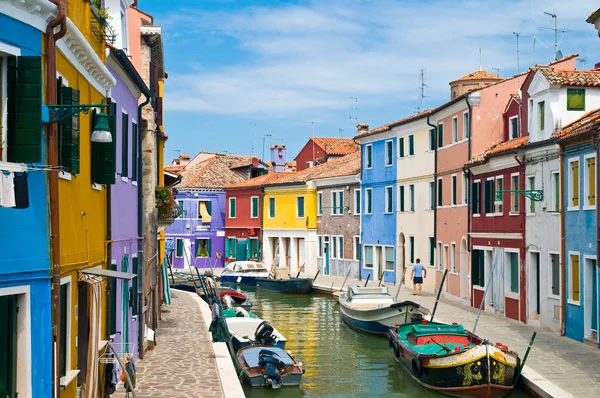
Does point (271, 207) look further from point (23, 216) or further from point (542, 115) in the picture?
point (23, 216)

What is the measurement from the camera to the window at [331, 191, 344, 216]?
47.9 meters

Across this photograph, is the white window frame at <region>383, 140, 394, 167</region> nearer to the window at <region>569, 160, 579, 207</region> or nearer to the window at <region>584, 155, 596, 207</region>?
the window at <region>569, 160, 579, 207</region>

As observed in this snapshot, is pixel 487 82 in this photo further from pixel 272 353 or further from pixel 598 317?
pixel 272 353

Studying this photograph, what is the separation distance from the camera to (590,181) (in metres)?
20.4

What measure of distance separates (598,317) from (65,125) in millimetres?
14449

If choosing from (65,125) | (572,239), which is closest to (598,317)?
(572,239)

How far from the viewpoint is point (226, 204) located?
2388 inches

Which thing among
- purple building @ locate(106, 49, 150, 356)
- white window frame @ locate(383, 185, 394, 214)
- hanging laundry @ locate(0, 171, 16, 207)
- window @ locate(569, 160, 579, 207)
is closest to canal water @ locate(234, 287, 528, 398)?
purple building @ locate(106, 49, 150, 356)

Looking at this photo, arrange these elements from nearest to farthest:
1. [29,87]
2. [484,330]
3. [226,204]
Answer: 1. [29,87]
2. [484,330]
3. [226,204]

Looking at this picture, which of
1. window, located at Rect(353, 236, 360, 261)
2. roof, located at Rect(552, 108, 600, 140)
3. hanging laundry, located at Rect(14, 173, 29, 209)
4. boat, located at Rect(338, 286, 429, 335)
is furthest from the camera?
window, located at Rect(353, 236, 360, 261)

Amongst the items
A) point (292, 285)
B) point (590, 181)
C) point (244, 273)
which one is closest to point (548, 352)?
point (590, 181)

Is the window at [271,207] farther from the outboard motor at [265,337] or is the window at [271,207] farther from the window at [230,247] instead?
the outboard motor at [265,337]

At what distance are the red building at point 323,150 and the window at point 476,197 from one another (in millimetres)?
27957

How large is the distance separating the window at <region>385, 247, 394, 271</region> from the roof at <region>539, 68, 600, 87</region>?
758 inches
